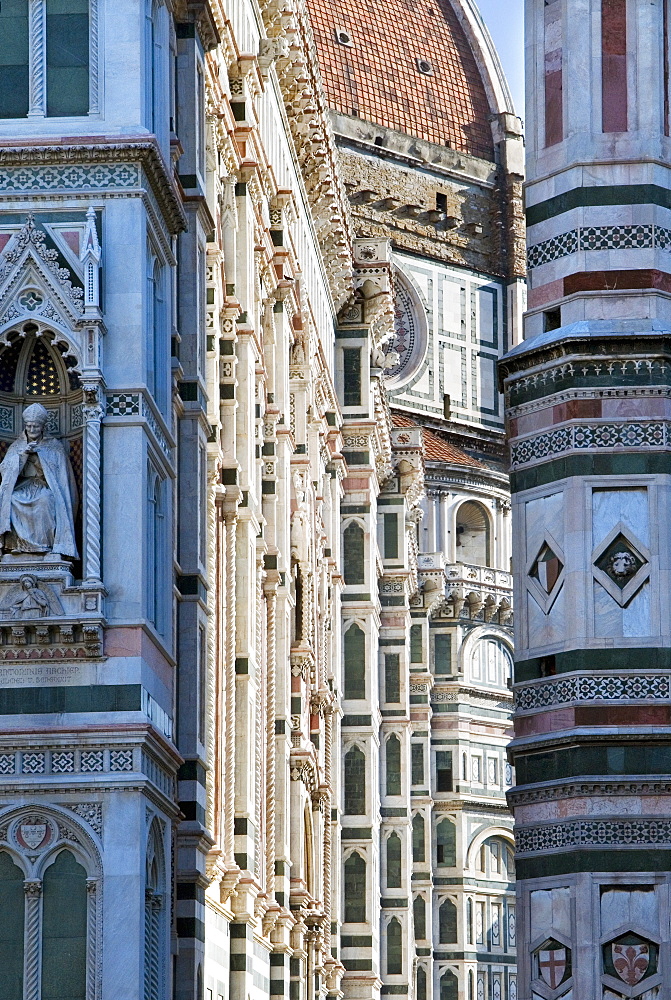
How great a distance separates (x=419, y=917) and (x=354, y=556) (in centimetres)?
2163

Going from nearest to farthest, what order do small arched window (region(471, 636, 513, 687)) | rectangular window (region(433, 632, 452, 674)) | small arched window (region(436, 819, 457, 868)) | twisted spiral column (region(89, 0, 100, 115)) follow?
twisted spiral column (region(89, 0, 100, 115)) → small arched window (region(436, 819, 457, 868)) → rectangular window (region(433, 632, 452, 674)) → small arched window (region(471, 636, 513, 687))

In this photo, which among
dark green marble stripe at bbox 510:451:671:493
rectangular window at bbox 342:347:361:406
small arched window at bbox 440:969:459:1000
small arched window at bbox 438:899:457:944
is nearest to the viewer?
dark green marble stripe at bbox 510:451:671:493

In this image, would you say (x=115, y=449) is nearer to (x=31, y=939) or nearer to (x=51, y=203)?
(x=51, y=203)

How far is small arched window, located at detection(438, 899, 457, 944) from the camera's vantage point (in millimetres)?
83875

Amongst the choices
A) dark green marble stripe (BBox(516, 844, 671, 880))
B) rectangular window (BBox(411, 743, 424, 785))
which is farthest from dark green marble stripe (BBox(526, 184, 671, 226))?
rectangular window (BBox(411, 743, 424, 785))

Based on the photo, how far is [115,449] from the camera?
22.0 meters

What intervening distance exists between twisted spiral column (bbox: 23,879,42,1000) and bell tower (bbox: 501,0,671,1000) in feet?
22.8

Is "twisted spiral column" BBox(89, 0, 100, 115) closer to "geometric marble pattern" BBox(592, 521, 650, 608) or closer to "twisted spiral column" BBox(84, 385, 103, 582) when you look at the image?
"twisted spiral column" BBox(84, 385, 103, 582)

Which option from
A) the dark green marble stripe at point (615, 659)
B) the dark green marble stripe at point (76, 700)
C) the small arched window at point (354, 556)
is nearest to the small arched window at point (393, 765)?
the small arched window at point (354, 556)

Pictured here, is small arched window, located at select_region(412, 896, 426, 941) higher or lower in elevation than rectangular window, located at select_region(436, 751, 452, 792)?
lower

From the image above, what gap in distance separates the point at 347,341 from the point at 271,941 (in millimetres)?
23306

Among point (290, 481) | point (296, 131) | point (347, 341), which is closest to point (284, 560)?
point (290, 481)

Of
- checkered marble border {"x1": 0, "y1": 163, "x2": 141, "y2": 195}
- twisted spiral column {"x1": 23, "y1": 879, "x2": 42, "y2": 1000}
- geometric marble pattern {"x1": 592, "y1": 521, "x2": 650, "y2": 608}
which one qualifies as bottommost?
twisted spiral column {"x1": 23, "y1": 879, "x2": 42, "y2": 1000}

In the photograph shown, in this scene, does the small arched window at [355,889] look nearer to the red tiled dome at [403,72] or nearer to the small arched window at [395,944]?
the small arched window at [395,944]
